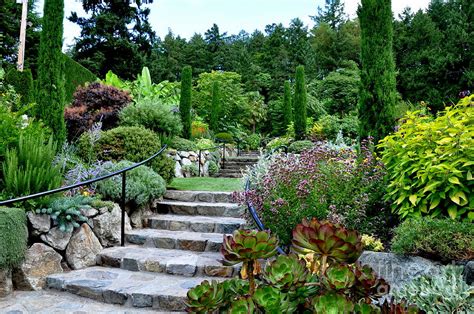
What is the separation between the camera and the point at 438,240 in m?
3.10

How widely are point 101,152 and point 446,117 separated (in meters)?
5.05

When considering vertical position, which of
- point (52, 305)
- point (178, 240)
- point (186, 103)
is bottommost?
point (52, 305)

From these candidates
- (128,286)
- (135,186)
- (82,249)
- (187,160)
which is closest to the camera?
(128,286)

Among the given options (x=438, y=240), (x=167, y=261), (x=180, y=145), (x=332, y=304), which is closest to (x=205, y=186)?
(x=167, y=261)

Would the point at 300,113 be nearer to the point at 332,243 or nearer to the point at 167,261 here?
the point at 167,261

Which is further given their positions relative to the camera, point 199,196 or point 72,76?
point 72,76

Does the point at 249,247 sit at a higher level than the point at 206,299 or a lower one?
higher

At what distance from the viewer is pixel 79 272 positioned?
428cm

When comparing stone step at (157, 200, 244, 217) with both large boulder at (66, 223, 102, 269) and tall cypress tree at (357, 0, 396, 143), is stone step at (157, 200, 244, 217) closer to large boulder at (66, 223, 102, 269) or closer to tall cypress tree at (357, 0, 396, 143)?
large boulder at (66, 223, 102, 269)

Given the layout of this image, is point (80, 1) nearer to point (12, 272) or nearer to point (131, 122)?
point (131, 122)

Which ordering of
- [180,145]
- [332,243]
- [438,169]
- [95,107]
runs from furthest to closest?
1. [180,145]
2. [95,107]
3. [438,169]
4. [332,243]

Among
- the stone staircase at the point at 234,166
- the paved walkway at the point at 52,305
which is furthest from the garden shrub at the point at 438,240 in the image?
the stone staircase at the point at 234,166

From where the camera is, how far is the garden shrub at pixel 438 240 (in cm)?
303

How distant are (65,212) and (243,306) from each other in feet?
11.3
